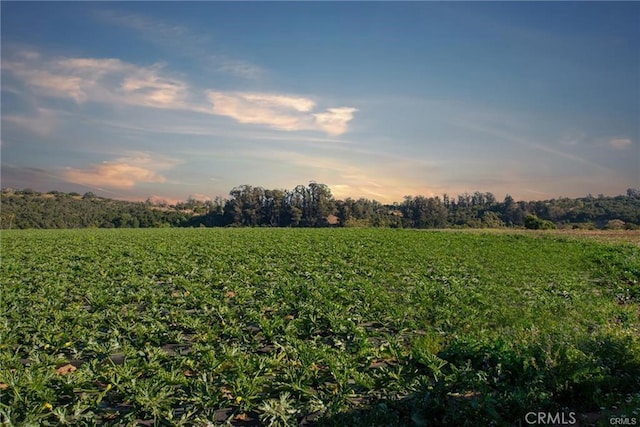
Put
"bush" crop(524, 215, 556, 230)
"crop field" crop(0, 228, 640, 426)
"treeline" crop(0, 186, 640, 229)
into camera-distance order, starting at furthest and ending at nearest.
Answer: "treeline" crop(0, 186, 640, 229), "bush" crop(524, 215, 556, 230), "crop field" crop(0, 228, 640, 426)

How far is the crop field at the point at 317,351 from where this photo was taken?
4898 millimetres

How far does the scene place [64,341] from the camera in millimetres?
7430

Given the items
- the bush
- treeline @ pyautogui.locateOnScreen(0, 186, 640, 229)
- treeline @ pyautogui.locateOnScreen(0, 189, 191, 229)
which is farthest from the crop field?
treeline @ pyautogui.locateOnScreen(0, 189, 191, 229)

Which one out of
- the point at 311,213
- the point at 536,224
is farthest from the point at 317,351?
the point at 311,213

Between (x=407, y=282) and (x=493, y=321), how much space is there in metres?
5.26

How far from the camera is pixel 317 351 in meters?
6.45

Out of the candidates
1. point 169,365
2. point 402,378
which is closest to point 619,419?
point 402,378

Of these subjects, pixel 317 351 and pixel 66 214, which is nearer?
pixel 317 351

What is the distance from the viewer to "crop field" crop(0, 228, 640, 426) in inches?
193

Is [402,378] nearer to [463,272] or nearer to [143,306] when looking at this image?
[143,306]

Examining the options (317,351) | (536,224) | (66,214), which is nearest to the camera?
(317,351)

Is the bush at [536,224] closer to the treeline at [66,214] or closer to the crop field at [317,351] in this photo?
the crop field at [317,351]

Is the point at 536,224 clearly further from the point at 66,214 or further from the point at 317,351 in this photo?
the point at 66,214

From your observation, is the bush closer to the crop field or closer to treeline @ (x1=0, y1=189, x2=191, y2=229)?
the crop field
